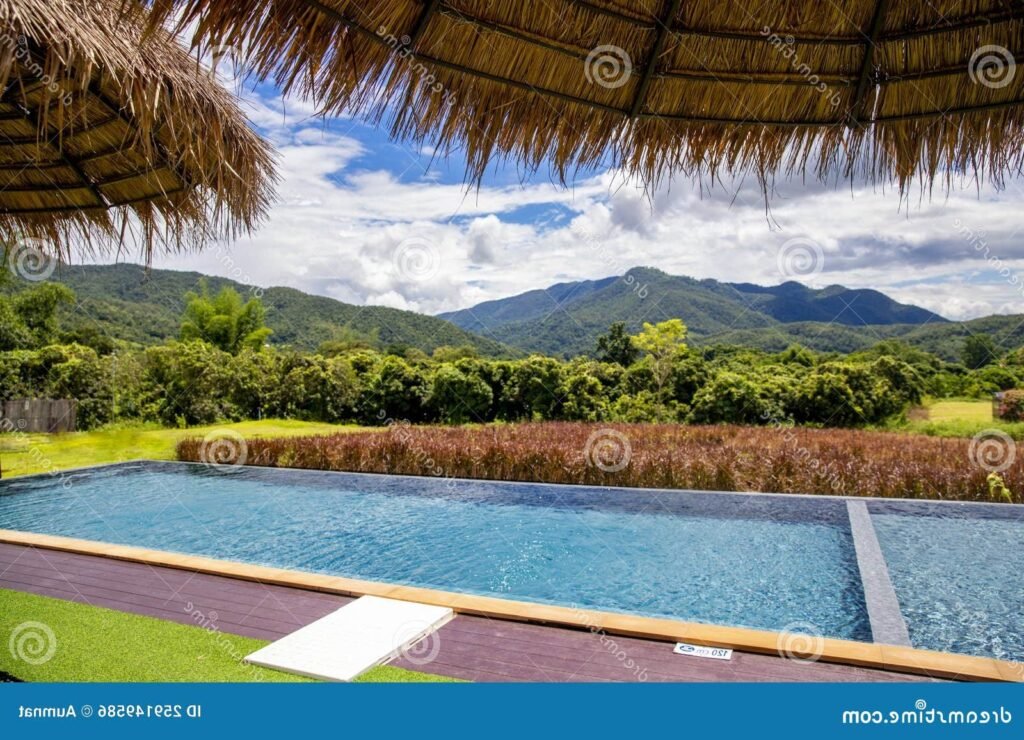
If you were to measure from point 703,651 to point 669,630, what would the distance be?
0.18 meters

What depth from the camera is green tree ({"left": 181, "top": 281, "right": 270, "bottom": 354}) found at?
23.6 m

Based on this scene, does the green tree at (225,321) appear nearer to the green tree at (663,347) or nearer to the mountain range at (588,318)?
the mountain range at (588,318)

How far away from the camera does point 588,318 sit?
93.6 feet

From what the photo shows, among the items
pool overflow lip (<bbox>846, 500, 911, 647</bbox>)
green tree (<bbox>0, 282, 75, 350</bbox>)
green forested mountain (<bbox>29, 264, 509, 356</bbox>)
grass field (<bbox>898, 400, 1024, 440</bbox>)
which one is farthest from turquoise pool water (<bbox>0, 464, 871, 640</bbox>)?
green forested mountain (<bbox>29, 264, 509, 356</bbox>)

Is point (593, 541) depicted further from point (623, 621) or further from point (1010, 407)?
point (1010, 407)

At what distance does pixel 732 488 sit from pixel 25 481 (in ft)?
27.2

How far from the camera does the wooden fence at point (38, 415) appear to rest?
507 inches

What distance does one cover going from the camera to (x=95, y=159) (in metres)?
3.14

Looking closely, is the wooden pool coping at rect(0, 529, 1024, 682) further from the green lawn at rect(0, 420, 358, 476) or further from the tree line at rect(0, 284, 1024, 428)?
the tree line at rect(0, 284, 1024, 428)

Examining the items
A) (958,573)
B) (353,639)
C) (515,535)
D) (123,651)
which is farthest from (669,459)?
(123,651)

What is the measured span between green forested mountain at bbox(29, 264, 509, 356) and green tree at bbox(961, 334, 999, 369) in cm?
1327

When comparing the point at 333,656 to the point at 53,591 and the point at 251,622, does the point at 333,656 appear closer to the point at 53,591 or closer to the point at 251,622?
the point at 251,622

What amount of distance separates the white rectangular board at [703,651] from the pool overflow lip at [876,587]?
1.22 m
